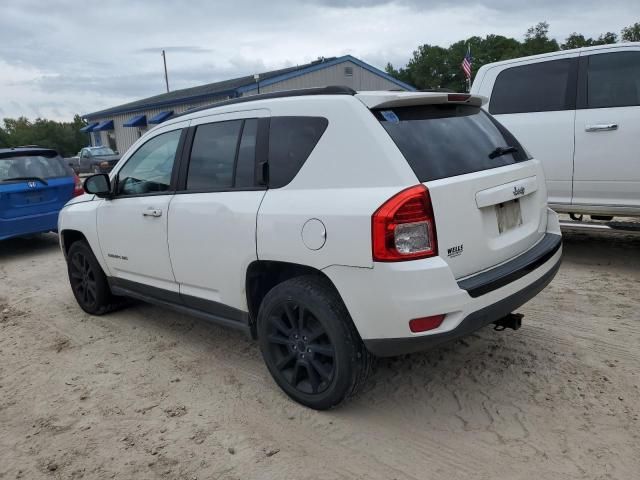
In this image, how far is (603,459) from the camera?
2578mm

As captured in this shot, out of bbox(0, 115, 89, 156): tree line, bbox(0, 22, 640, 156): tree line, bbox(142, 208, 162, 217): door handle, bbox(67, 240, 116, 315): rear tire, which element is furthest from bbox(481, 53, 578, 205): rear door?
bbox(0, 115, 89, 156): tree line

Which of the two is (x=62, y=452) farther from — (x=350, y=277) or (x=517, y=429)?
(x=517, y=429)

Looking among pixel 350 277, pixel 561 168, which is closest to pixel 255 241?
pixel 350 277

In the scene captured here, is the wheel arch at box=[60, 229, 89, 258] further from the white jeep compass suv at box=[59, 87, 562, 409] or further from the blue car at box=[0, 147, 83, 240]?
the blue car at box=[0, 147, 83, 240]

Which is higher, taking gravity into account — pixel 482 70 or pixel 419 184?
pixel 482 70

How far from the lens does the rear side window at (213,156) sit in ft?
11.5

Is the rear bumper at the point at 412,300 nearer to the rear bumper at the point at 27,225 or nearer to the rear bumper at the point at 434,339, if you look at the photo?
the rear bumper at the point at 434,339

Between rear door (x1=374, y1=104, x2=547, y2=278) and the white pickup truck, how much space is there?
2.24 metres

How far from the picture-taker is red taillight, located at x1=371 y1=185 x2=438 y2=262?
102 inches

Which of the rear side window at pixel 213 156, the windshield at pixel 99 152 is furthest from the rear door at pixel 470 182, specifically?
the windshield at pixel 99 152

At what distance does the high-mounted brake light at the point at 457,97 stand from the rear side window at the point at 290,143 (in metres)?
0.80

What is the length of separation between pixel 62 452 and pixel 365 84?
26.0m

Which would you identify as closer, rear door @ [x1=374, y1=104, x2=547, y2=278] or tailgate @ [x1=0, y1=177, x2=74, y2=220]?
rear door @ [x1=374, y1=104, x2=547, y2=278]

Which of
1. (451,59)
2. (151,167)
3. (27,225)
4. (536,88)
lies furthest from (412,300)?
(451,59)
